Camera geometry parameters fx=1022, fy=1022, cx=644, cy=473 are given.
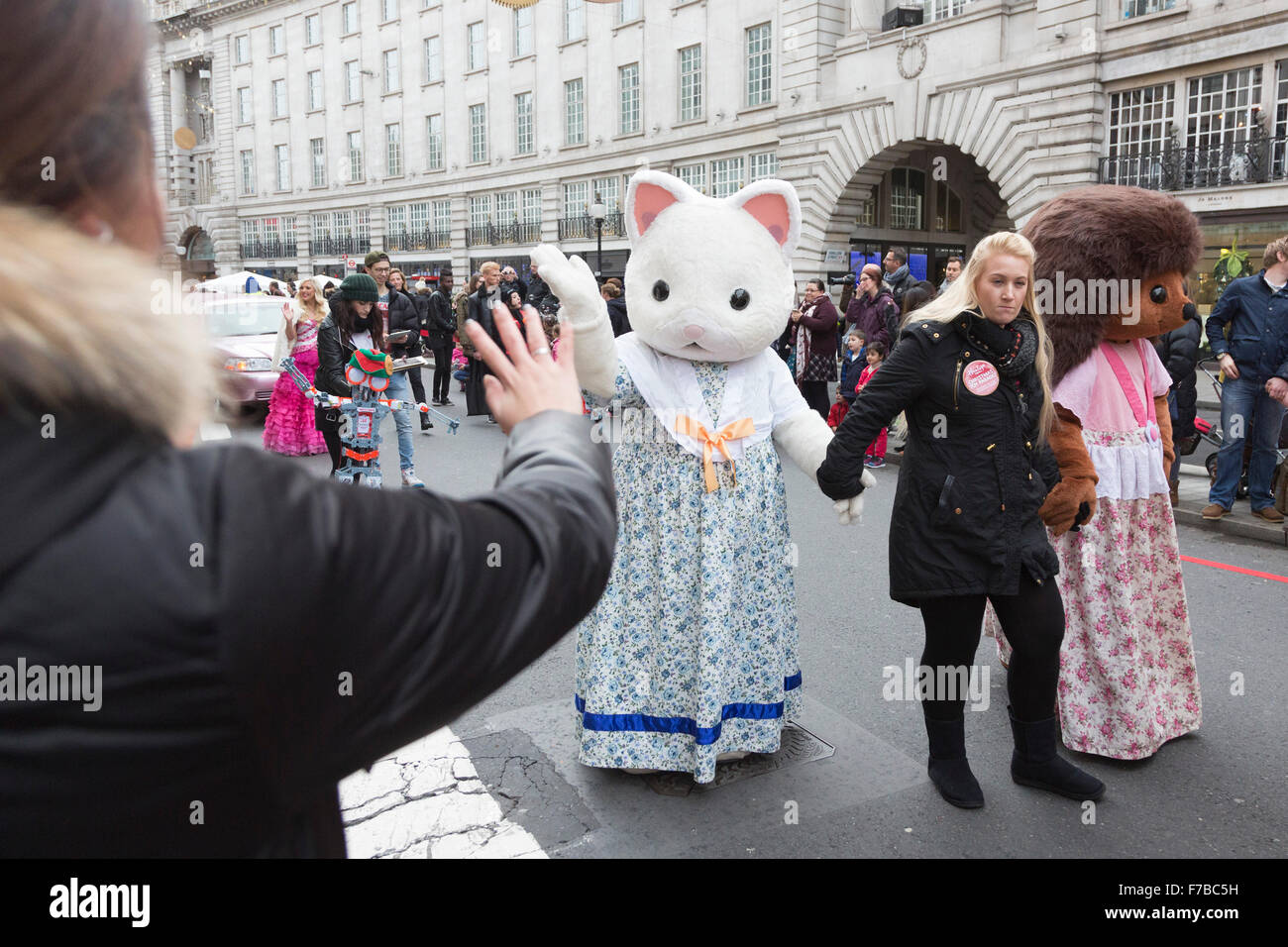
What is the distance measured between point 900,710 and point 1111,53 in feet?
65.0

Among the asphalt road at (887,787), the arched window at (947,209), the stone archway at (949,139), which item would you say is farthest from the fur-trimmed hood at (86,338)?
the arched window at (947,209)

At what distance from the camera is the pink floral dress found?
376 centimetres

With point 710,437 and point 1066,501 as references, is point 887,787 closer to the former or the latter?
point 1066,501

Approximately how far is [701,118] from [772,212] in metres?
27.5

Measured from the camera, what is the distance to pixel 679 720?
3590 millimetres

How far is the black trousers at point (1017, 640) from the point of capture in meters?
3.39

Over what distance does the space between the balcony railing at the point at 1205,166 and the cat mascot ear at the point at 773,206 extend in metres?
16.6

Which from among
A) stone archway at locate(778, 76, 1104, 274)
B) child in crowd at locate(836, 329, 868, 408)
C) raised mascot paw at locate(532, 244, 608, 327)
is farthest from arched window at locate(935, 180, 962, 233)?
raised mascot paw at locate(532, 244, 608, 327)

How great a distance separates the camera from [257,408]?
40.7ft

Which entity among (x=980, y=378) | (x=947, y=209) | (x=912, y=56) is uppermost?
(x=912, y=56)

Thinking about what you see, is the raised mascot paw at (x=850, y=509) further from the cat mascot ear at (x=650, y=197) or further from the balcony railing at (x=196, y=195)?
the balcony railing at (x=196, y=195)

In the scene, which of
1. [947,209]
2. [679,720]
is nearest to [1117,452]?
[679,720]
